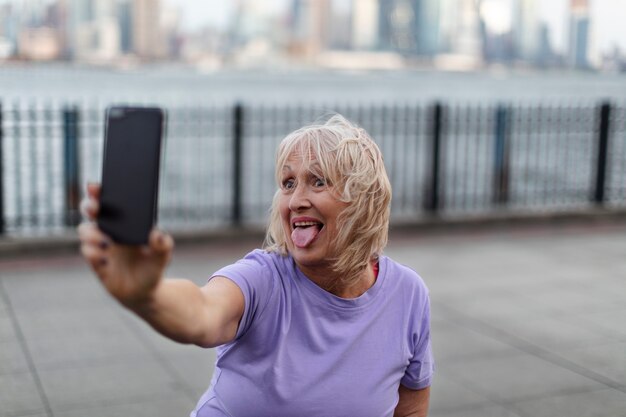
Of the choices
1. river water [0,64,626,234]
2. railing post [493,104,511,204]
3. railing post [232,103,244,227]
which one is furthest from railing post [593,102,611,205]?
railing post [232,103,244,227]

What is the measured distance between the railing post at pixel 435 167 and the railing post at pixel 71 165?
4346 mm

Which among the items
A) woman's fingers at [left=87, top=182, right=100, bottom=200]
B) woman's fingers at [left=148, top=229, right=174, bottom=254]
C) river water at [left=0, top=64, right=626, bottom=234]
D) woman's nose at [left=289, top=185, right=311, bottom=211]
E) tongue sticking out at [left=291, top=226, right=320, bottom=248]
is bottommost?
river water at [left=0, top=64, right=626, bottom=234]

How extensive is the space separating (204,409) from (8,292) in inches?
208

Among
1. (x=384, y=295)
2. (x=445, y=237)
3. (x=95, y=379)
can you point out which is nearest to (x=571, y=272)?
(x=445, y=237)

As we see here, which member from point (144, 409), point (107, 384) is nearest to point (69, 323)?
point (107, 384)

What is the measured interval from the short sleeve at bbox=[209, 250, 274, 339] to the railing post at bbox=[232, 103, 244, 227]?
7.71 m

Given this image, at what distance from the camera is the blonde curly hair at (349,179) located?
84.4 inches

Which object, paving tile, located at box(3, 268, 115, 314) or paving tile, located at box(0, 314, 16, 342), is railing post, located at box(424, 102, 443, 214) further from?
paving tile, located at box(0, 314, 16, 342)

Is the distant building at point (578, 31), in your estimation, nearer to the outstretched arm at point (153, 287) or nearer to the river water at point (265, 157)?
the river water at point (265, 157)

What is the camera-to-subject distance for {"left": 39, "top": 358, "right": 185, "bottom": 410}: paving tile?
460cm

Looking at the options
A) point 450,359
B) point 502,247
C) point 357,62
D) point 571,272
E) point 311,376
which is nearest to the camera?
point 311,376

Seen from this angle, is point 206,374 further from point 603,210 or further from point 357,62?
point 357,62

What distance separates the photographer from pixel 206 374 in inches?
198

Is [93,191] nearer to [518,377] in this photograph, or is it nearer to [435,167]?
[518,377]
